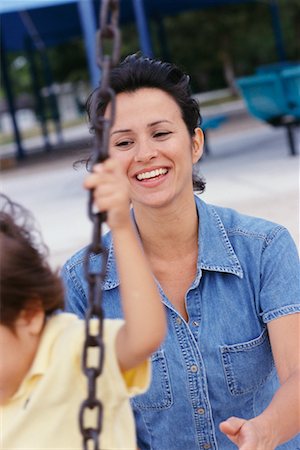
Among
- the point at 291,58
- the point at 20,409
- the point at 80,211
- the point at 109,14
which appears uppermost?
the point at 109,14

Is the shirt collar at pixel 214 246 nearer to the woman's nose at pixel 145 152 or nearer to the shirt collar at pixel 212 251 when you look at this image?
the shirt collar at pixel 212 251

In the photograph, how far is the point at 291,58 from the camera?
43.2 m

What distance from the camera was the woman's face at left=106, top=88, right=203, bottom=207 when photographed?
2336mm

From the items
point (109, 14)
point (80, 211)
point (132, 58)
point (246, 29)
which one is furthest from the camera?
point (246, 29)

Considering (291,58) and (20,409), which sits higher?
(20,409)

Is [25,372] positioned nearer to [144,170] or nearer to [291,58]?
[144,170]

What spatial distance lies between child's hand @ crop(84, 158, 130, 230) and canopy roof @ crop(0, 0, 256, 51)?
1714cm

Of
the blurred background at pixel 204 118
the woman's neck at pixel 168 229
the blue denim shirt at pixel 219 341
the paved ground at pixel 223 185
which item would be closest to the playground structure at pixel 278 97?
the blurred background at pixel 204 118

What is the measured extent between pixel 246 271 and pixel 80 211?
7179 millimetres

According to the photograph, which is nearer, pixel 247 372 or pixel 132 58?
pixel 247 372

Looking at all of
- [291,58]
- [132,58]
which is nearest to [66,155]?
[132,58]

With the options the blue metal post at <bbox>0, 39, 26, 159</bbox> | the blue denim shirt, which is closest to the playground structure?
the blue denim shirt

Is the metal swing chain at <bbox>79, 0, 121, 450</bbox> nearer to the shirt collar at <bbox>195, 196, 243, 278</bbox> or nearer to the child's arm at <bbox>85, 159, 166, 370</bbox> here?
the child's arm at <bbox>85, 159, 166, 370</bbox>

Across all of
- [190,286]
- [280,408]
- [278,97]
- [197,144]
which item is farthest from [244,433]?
[278,97]
